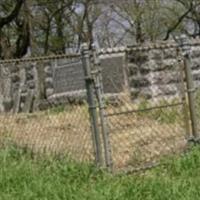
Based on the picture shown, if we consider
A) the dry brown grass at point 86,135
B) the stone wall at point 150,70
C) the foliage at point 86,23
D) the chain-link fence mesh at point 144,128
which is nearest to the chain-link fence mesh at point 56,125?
the dry brown grass at point 86,135

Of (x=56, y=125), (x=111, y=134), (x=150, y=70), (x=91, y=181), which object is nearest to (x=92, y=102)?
(x=91, y=181)

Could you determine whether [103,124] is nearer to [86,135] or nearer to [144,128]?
[86,135]

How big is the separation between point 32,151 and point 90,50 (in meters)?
1.96

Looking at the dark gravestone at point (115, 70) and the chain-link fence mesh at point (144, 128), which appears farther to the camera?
the dark gravestone at point (115, 70)

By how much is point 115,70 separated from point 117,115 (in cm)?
480

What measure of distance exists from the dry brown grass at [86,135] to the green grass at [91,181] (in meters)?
0.50

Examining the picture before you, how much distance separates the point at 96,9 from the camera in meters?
42.2

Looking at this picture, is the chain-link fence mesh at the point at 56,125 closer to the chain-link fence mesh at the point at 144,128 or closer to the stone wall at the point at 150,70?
the chain-link fence mesh at the point at 144,128

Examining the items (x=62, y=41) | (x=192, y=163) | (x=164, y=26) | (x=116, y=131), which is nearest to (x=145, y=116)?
(x=116, y=131)

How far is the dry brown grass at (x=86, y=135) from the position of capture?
8.09 m

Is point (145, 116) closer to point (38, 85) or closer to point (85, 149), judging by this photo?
point (85, 149)

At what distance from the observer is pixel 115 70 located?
42.9 feet

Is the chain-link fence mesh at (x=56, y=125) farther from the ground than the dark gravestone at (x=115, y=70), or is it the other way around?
the dark gravestone at (x=115, y=70)

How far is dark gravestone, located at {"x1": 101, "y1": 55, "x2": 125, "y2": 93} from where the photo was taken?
37.6ft
